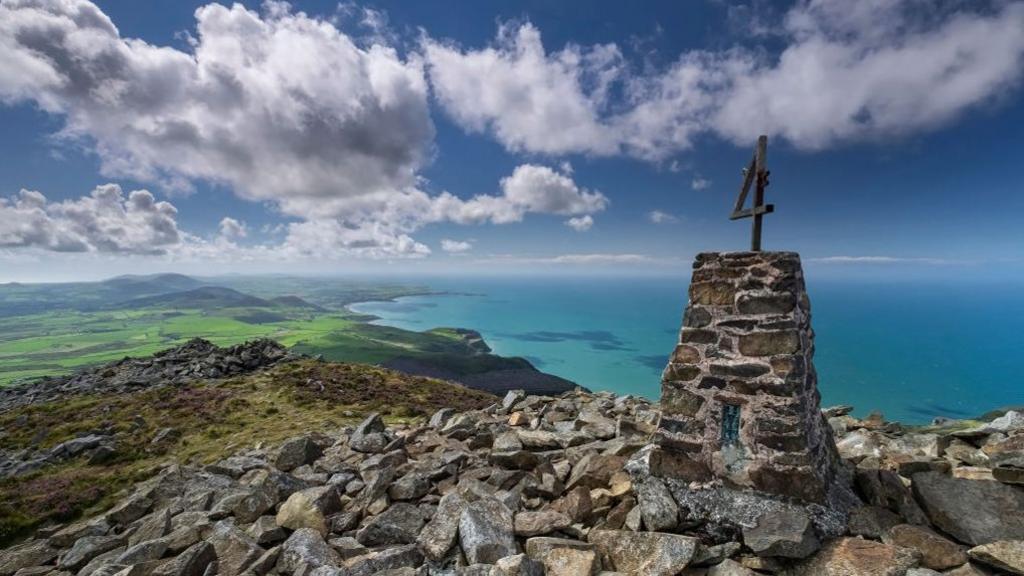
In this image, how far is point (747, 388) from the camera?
6.61 meters

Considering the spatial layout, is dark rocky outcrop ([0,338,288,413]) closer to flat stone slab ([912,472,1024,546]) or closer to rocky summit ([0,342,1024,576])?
rocky summit ([0,342,1024,576])

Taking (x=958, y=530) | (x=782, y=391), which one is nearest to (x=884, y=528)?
(x=958, y=530)

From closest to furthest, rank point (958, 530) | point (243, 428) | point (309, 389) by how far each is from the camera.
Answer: point (958, 530)
point (243, 428)
point (309, 389)

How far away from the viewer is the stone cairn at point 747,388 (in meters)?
6.30

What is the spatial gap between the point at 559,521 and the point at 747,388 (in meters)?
3.81

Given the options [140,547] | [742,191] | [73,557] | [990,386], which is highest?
[742,191]

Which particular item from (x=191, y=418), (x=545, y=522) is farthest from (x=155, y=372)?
(x=545, y=522)

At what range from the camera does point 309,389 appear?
94.6ft

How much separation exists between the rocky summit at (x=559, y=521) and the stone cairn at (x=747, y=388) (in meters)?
0.41

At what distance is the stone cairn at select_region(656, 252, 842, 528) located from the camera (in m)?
6.30

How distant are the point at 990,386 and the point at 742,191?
664 feet

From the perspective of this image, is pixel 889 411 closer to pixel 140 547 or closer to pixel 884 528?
pixel 884 528

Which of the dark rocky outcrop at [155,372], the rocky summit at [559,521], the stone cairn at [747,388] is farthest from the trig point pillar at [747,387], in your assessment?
the dark rocky outcrop at [155,372]

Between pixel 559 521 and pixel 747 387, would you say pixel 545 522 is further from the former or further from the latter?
pixel 747 387
